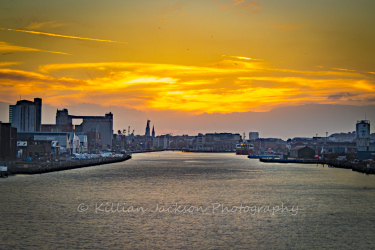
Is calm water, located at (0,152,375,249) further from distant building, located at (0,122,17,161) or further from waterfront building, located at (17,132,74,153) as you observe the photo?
waterfront building, located at (17,132,74,153)

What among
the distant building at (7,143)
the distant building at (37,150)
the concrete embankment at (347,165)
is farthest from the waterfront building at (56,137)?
the concrete embankment at (347,165)

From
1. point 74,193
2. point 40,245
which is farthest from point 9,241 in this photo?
point 74,193

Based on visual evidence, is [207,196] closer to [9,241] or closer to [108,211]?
[108,211]

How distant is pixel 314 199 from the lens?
55.9 m

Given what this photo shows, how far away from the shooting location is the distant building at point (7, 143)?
99250 millimetres

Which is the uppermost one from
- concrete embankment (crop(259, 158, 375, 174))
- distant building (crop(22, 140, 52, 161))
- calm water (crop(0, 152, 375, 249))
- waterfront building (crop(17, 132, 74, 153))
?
waterfront building (crop(17, 132, 74, 153))

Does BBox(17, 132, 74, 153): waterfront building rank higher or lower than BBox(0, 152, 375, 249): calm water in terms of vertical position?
higher

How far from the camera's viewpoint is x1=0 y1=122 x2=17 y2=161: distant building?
326 ft

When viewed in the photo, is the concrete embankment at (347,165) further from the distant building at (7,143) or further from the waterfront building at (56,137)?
the distant building at (7,143)

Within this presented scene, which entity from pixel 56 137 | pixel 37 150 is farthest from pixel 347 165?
pixel 56 137

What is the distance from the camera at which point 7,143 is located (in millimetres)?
102125

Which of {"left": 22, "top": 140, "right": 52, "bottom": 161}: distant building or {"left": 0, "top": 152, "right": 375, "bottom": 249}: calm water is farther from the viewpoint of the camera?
{"left": 22, "top": 140, "right": 52, "bottom": 161}: distant building

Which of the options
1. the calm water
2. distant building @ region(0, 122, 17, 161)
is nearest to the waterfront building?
distant building @ region(0, 122, 17, 161)

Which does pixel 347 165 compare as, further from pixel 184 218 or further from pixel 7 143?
pixel 184 218
